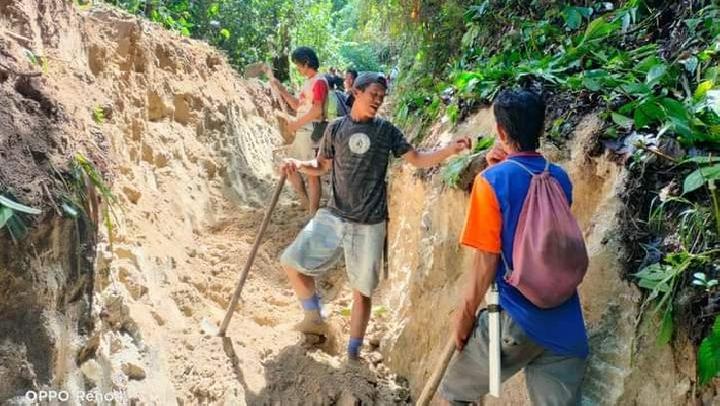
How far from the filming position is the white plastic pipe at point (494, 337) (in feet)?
7.67

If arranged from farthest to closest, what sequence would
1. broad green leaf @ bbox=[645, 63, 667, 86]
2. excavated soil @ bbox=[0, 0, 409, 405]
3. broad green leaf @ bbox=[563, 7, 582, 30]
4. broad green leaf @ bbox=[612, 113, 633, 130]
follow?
broad green leaf @ bbox=[563, 7, 582, 30]
broad green leaf @ bbox=[645, 63, 667, 86]
broad green leaf @ bbox=[612, 113, 633, 130]
excavated soil @ bbox=[0, 0, 409, 405]

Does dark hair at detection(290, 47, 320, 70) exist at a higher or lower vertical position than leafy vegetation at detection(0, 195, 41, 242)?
higher

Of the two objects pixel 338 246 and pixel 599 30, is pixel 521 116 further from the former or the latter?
pixel 599 30

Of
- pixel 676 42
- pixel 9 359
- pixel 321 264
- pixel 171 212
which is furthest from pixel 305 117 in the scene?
pixel 9 359

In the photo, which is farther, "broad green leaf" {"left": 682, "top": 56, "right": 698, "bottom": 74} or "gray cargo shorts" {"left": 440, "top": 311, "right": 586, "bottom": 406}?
"broad green leaf" {"left": 682, "top": 56, "right": 698, "bottom": 74}

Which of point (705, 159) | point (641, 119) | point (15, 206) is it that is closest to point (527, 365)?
point (705, 159)

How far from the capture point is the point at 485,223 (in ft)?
7.78

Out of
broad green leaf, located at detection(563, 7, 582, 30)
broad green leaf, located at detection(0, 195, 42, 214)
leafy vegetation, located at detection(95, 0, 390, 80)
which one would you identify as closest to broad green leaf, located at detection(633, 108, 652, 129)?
broad green leaf, located at detection(563, 7, 582, 30)

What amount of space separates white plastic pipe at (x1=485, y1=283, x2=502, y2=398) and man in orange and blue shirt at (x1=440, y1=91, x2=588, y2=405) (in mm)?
33

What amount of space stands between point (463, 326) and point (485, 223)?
1.63 feet

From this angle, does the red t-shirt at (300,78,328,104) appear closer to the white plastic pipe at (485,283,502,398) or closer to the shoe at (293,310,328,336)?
the shoe at (293,310,328,336)

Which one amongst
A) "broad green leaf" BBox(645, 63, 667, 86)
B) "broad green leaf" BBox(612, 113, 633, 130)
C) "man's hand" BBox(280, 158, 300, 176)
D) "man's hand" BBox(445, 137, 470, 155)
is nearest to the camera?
"broad green leaf" BBox(612, 113, 633, 130)

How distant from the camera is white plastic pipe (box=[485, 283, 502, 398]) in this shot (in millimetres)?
2338

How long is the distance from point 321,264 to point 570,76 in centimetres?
223
